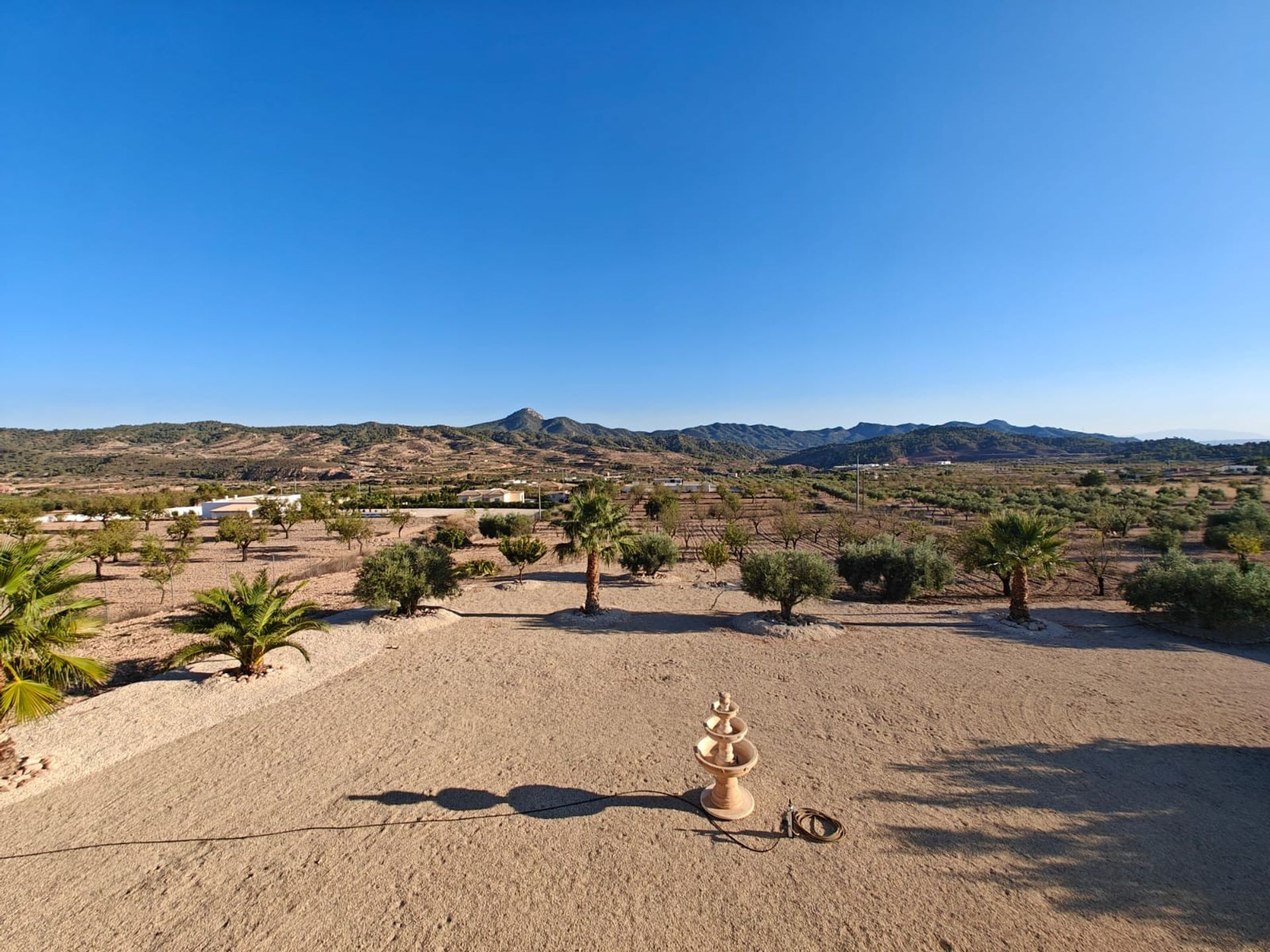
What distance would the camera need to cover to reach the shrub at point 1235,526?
73.5 ft

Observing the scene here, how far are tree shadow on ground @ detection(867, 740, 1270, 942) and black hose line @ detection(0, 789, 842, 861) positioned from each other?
864 millimetres

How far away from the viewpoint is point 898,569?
16422 millimetres

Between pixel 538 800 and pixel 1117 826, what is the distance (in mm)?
7034

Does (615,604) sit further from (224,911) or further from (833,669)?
(224,911)

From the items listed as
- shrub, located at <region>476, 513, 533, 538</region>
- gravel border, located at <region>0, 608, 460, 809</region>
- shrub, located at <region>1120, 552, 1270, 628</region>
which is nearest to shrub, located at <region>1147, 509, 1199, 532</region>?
shrub, located at <region>1120, 552, 1270, 628</region>

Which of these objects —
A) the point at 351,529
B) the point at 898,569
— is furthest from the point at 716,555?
the point at 351,529

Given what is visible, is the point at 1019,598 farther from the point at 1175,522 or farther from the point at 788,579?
the point at 1175,522

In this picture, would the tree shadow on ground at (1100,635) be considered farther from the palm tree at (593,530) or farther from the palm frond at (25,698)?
→ the palm frond at (25,698)

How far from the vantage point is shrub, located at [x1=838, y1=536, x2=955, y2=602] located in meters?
16.2

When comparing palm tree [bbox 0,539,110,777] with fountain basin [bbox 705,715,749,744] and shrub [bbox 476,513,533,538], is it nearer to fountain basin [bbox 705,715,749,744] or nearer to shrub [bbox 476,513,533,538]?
fountain basin [bbox 705,715,749,744]

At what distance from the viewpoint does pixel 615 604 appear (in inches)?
646

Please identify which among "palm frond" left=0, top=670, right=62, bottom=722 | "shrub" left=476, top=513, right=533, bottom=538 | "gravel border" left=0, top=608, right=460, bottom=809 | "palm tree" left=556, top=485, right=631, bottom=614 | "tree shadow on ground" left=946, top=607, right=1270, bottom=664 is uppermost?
"palm tree" left=556, top=485, right=631, bottom=614

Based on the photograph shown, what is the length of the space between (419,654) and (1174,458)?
14833 centimetres

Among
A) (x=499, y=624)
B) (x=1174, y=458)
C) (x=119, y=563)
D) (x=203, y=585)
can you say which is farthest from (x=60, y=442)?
(x=1174, y=458)
